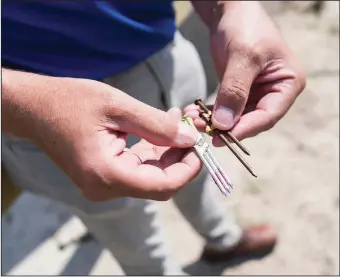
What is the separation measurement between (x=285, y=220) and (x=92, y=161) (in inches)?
40.6

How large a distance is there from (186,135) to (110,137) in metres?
0.10

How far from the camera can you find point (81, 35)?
97 centimetres

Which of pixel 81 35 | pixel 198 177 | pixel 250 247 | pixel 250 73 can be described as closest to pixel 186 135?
pixel 250 73

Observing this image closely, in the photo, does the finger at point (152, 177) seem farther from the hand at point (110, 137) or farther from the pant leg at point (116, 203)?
the pant leg at point (116, 203)

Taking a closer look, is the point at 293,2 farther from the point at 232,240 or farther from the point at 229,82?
the point at 229,82

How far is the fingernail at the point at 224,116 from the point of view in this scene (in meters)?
0.83

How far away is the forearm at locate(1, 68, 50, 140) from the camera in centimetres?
81

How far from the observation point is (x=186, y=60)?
116cm

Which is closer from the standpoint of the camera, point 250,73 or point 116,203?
point 250,73

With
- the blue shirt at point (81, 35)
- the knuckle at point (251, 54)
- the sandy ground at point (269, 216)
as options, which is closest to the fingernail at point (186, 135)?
the knuckle at point (251, 54)

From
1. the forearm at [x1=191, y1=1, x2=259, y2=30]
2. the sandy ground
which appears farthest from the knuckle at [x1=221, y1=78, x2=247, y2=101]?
the sandy ground

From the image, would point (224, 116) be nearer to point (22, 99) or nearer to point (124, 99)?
point (124, 99)

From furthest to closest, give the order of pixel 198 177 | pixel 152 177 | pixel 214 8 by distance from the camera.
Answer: pixel 198 177, pixel 214 8, pixel 152 177

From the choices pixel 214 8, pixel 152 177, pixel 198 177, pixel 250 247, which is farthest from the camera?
pixel 250 247
